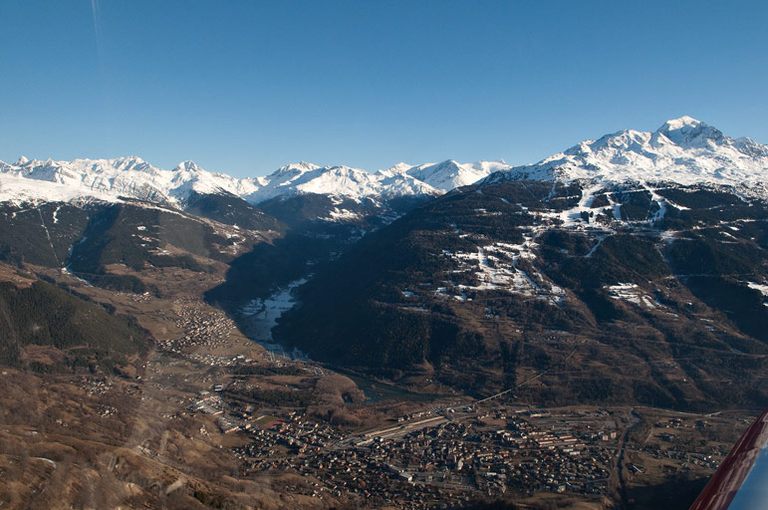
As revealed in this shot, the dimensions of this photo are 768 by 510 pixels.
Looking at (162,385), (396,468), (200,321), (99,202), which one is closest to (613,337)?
(396,468)

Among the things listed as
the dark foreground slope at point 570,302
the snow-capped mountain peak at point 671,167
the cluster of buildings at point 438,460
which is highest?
the snow-capped mountain peak at point 671,167

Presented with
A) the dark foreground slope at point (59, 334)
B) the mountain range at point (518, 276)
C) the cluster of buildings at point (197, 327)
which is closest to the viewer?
the dark foreground slope at point (59, 334)

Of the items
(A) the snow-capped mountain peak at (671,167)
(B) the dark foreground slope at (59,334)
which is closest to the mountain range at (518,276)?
(A) the snow-capped mountain peak at (671,167)

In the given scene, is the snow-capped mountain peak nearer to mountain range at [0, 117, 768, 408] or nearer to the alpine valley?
mountain range at [0, 117, 768, 408]

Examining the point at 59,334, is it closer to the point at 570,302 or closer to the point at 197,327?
the point at 197,327

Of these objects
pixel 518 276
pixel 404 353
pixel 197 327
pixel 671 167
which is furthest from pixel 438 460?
pixel 671 167

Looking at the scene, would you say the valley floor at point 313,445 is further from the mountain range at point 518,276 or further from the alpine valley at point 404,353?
the mountain range at point 518,276
